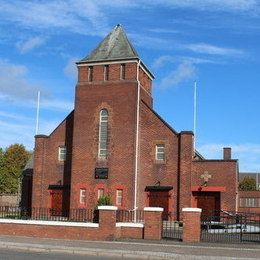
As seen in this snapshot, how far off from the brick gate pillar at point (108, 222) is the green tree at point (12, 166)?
62431mm

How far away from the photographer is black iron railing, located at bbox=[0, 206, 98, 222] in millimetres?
30958

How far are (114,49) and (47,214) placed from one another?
12865mm

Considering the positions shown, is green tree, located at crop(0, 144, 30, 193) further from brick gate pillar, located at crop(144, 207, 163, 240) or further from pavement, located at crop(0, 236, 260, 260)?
pavement, located at crop(0, 236, 260, 260)

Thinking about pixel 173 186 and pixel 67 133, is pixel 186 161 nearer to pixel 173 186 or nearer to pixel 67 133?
pixel 173 186

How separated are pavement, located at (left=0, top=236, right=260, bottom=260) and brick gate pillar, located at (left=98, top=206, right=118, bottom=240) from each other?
1412 mm

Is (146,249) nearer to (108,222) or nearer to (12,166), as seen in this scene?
(108,222)

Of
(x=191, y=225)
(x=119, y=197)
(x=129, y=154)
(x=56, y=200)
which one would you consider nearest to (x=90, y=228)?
(x=191, y=225)

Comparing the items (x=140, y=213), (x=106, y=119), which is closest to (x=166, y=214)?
(x=140, y=213)

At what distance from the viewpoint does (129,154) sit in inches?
1463

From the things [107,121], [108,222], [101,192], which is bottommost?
[108,222]

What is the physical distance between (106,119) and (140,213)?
765 cm

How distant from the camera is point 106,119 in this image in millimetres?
38281

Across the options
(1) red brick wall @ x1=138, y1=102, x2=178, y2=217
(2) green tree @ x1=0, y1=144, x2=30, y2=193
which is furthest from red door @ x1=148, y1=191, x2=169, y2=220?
(2) green tree @ x1=0, y1=144, x2=30, y2=193

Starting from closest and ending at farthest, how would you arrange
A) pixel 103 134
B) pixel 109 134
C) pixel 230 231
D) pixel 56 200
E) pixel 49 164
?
pixel 230 231, pixel 109 134, pixel 103 134, pixel 56 200, pixel 49 164
